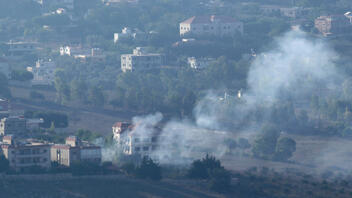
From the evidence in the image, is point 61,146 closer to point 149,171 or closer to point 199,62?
point 149,171

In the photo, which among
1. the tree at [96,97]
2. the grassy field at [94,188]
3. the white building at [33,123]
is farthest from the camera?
the tree at [96,97]

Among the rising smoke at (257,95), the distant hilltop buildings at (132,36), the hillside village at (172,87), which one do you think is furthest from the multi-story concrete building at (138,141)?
the distant hilltop buildings at (132,36)

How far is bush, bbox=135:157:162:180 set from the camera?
68375 millimetres

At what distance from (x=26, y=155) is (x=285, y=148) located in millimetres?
16470

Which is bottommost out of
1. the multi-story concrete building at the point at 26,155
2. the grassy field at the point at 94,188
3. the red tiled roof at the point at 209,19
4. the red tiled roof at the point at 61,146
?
the grassy field at the point at 94,188

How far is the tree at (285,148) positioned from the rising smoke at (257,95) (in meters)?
3.23

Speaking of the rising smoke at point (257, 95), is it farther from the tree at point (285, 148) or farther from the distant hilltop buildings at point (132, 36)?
the distant hilltop buildings at point (132, 36)

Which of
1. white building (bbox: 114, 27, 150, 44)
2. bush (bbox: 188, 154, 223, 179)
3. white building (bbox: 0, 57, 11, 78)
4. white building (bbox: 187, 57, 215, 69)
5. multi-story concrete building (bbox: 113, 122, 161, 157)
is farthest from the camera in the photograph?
white building (bbox: 114, 27, 150, 44)

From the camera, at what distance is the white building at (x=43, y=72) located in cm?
9800

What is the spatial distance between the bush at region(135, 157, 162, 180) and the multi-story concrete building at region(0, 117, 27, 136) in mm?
10193

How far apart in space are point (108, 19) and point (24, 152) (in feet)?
199

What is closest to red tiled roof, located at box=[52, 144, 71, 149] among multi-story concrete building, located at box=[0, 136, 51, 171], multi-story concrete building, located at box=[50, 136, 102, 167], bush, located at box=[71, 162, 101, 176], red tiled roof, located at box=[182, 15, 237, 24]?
multi-story concrete building, located at box=[50, 136, 102, 167]

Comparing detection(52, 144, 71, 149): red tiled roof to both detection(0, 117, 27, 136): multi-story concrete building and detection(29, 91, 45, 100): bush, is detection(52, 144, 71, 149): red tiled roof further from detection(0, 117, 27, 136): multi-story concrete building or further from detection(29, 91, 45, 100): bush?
detection(29, 91, 45, 100): bush

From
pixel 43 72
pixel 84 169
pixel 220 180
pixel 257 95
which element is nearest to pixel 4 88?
pixel 43 72
